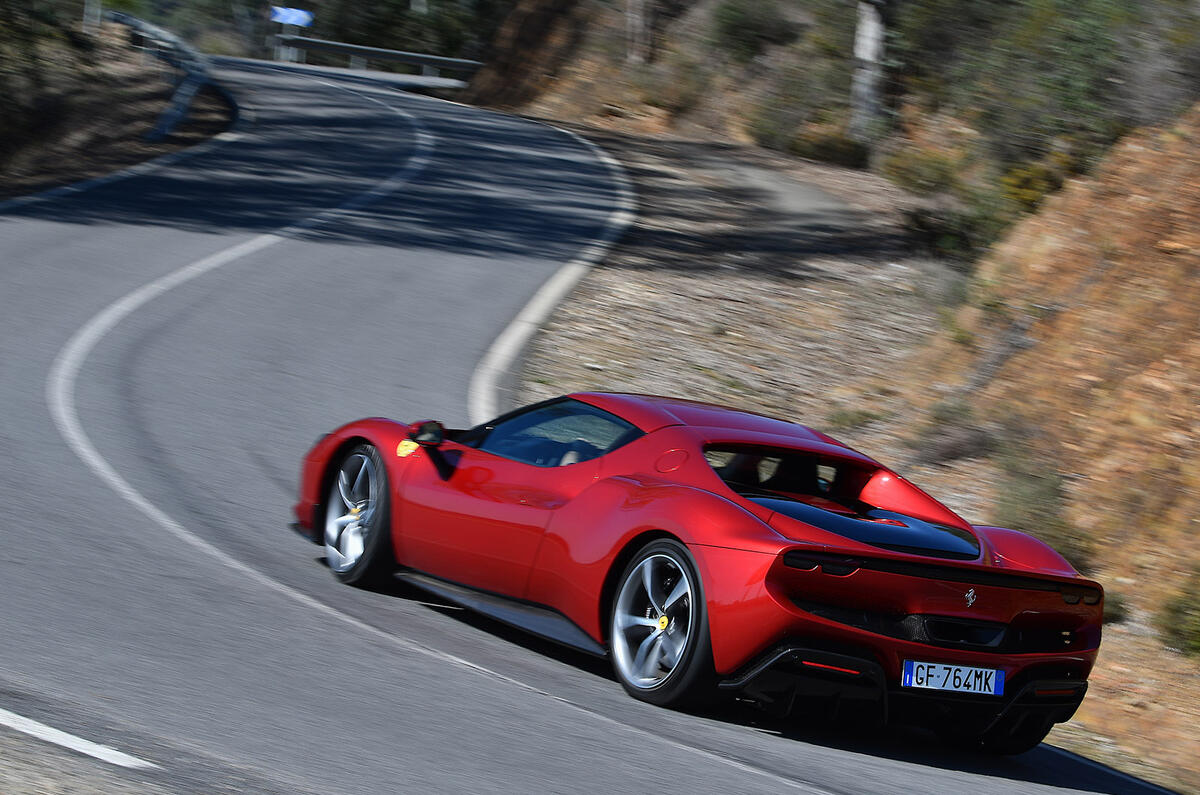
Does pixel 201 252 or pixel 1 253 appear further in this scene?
pixel 201 252

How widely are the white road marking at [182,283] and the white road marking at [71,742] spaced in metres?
1.80

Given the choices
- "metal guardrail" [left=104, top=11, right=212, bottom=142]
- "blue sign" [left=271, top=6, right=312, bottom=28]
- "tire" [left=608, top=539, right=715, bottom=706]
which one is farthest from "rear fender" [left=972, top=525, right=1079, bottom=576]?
"blue sign" [left=271, top=6, right=312, bottom=28]

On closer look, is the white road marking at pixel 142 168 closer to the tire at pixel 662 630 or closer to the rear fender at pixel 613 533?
the rear fender at pixel 613 533

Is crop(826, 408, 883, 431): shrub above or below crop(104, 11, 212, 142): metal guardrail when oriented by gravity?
below

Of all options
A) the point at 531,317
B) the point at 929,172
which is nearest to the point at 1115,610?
the point at 531,317

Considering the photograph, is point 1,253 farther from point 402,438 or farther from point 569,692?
point 569,692

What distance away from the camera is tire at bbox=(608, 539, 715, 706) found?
546 cm

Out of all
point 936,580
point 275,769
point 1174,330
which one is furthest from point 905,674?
point 1174,330

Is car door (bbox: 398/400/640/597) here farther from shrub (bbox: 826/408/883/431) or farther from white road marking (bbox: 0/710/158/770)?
shrub (bbox: 826/408/883/431)

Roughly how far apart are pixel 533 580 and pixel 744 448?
1.07 meters

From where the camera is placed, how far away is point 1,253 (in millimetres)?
15484

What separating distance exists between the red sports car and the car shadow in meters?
0.13

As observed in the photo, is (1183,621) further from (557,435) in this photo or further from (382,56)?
(382,56)

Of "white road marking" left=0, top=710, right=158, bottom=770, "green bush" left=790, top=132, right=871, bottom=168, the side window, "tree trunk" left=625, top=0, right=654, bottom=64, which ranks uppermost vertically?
"tree trunk" left=625, top=0, right=654, bottom=64
